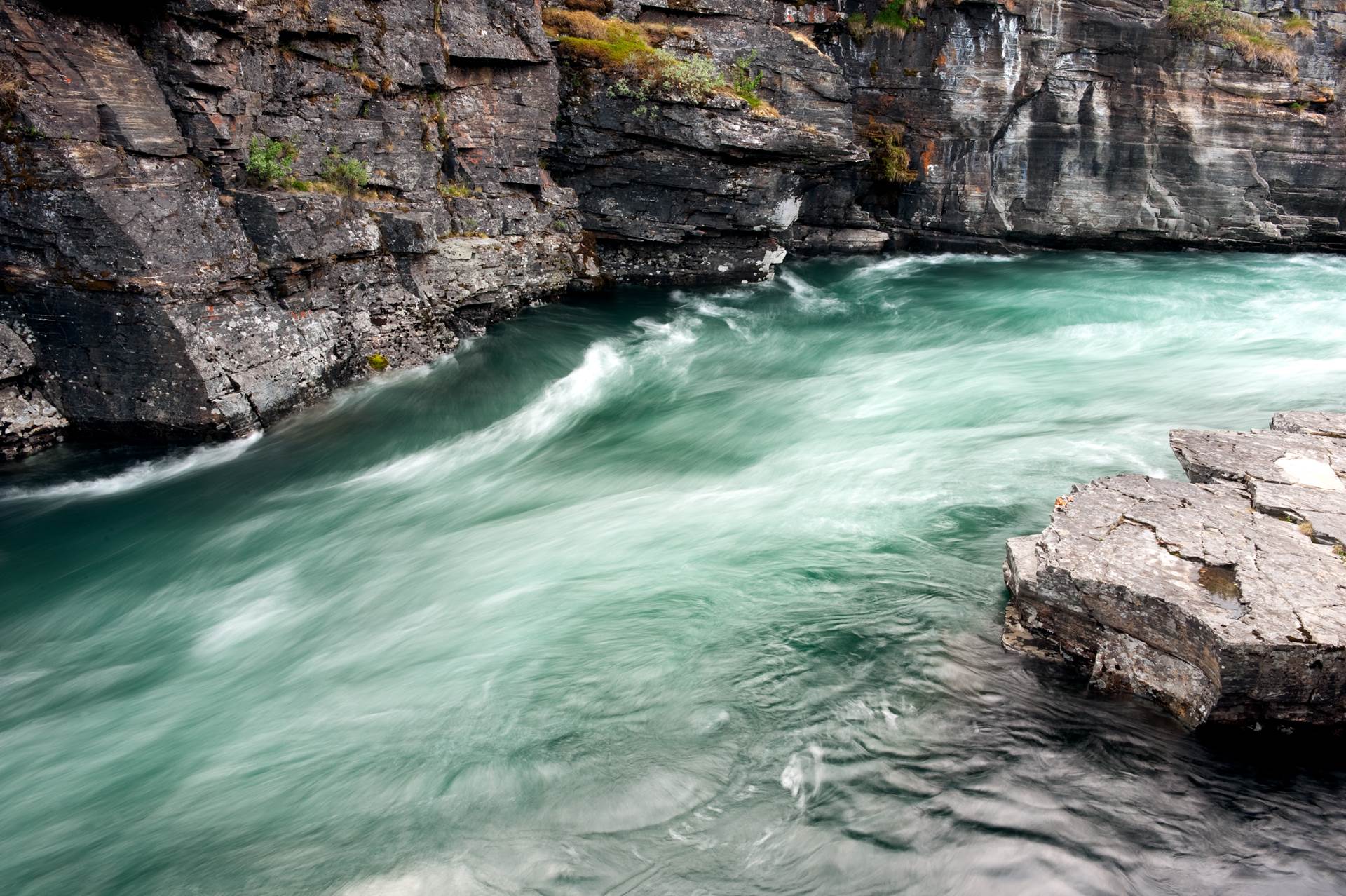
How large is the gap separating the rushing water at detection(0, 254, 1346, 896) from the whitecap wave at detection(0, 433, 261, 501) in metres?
0.06

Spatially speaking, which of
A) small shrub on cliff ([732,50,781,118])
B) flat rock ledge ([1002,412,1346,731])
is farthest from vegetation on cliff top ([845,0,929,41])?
flat rock ledge ([1002,412,1346,731])

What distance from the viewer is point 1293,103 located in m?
14.7

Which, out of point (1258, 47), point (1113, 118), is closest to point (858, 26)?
point (1113, 118)

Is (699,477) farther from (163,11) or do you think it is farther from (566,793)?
(163,11)

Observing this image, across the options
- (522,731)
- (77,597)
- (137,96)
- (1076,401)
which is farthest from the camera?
(1076,401)

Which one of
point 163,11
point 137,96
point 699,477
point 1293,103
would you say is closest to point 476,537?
point 699,477

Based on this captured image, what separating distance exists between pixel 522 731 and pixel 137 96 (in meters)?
7.71

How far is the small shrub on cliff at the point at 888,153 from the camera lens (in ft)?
49.6

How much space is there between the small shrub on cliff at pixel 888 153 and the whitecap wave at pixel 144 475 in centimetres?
1162

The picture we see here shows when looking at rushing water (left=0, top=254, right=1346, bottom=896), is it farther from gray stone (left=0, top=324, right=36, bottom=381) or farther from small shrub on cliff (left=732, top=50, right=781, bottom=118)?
small shrub on cliff (left=732, top=50, right=781, bottom=118)

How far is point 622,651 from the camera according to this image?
552 centimetres

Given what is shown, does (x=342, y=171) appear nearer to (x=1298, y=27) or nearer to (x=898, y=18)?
(x=898, y=18)

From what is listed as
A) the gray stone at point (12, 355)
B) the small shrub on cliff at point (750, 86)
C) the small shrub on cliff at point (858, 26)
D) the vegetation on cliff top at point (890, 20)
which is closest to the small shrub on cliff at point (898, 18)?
the vegetation on cliff top at point (890, 20)

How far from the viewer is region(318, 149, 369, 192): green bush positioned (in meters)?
10.1
